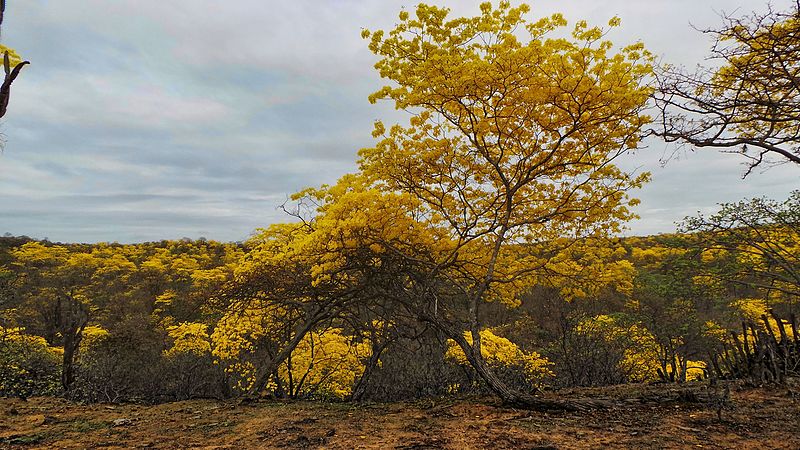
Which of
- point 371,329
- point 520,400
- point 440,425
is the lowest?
point 440,425

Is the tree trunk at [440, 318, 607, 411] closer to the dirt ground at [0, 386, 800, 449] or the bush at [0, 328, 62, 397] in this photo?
the dirt ground at [0, 386, 800, 449]

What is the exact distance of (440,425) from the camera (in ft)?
16.5

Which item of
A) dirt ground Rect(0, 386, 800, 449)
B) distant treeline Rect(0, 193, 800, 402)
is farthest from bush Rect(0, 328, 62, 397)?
dirt ground Rect(0, 386, 800, 449)

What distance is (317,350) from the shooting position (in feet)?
40.0

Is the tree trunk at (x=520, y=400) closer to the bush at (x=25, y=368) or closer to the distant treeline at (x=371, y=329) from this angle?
the distant treeline at (x=371, y=329)

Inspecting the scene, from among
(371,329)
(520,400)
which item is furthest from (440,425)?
(371,329)

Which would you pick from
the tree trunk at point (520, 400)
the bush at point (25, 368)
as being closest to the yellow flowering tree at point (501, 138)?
the tree trunk at point (520, 400)

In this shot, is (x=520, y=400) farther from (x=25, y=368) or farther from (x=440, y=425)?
(x=25, y=368)

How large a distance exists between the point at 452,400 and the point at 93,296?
2860 cm

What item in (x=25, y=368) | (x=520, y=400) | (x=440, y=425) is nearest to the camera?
(x=440, y=425)

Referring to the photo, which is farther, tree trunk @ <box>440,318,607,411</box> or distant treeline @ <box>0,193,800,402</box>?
distant treeline @ <box>0,193,800,402</box>

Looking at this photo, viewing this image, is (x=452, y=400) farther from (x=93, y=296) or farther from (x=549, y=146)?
(x=93, y=296)

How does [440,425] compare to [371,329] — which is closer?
[440,425]

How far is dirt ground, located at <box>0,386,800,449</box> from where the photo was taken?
13.6 ft
